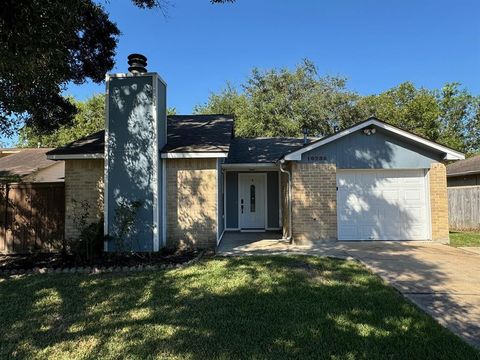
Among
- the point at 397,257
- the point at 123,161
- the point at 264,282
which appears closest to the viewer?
the point at 264,282

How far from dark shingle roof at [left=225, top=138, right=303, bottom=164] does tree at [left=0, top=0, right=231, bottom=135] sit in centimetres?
556

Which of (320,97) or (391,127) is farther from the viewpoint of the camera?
(320,97)

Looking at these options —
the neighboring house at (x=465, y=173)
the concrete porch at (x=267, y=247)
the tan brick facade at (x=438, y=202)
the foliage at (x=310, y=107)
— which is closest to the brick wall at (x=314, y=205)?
the concrete porch at (x=267, y=247)

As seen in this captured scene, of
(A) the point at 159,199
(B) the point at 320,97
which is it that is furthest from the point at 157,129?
(B) the point at 320,97

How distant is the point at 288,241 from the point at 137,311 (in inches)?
261

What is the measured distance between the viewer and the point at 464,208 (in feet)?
51.7

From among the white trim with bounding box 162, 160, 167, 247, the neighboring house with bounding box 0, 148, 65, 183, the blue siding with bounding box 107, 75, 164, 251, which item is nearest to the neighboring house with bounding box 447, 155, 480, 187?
the white trim with bounding box 162, 160, 167, 247

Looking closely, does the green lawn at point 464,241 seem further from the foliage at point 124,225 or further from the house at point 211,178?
the foliage at point 124,225

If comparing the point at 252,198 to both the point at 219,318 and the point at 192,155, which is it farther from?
the point at 219,318

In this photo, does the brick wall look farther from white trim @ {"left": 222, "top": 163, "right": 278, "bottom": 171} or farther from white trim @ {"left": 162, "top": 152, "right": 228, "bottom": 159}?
white trim @ {"left": 162, "top": 152, "right": 228, "bottom": 159}

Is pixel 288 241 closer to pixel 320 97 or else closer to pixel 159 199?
pixel 159 199

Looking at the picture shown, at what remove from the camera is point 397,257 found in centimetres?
851

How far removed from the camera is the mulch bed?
805cm

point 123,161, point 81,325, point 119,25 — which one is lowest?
point 81,325
